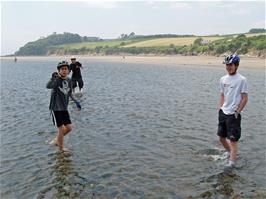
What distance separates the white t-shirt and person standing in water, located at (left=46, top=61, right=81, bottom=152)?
13.7 ft

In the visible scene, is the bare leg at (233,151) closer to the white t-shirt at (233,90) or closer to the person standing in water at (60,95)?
the white t-shirt at (233,90)

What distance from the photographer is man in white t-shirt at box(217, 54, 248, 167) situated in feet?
27.4

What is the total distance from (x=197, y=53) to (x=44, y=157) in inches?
3391

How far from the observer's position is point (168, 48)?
115500 millimetres

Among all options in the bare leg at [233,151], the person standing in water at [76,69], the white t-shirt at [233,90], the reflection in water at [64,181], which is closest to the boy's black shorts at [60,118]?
the reflection in water at [64,181]

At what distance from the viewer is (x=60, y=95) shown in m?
9.84

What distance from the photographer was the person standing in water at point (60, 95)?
963cm

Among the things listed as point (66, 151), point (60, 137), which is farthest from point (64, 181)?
point (60, 137)

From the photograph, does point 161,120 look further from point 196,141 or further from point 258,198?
point 258,198

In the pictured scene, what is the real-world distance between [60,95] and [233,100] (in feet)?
15.0

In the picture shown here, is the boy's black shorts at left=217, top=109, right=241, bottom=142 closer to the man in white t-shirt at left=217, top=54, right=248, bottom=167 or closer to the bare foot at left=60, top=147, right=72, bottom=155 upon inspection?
the man in white t-shirt at left=217, top=54, right=248, bottom=167

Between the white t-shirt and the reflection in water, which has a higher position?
the white t-shirt

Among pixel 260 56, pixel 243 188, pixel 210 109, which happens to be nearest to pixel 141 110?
Answer: pixel 210 109

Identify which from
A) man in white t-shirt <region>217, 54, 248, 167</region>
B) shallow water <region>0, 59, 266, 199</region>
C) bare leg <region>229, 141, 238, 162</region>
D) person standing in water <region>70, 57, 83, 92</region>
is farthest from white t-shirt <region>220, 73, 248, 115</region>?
person standing in water <region>70, 57, 83, 92</region>
